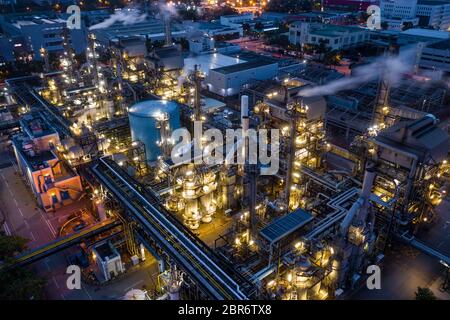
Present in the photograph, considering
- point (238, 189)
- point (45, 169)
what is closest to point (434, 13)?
point (238, 189)

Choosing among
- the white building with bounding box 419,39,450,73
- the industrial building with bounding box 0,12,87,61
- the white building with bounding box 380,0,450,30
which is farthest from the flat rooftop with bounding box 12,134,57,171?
the white building with bounding box 380,0,450,30

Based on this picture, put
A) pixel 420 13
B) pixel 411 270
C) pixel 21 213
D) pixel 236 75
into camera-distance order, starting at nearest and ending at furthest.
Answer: pixel 411 270 < pixel 21 213 < pixel 236 75 < pixel 420 13

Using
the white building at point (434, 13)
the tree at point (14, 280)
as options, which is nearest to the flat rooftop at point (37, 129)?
the tree at point (14, 280)

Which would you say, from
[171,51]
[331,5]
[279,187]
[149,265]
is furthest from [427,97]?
[331,5]

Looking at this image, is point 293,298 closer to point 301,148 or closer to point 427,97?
point 301,148

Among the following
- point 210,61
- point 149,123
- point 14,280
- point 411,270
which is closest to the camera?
point 14,280

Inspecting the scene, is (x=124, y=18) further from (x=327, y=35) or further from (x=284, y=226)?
(x=284, y=226)

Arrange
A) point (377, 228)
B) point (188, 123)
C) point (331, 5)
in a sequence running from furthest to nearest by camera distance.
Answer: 1. point (331, 5)
2. point (188, 123)
3. point (377, 228)

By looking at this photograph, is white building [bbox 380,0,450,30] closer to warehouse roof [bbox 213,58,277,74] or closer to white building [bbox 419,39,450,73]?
white building [bbox 419,39,450,73]
